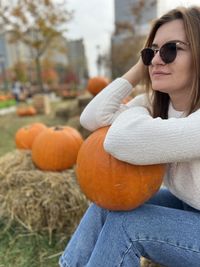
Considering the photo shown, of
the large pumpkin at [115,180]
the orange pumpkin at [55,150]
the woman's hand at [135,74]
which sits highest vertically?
the woman's hand at [135,74]

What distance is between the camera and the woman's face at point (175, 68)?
1265 mm

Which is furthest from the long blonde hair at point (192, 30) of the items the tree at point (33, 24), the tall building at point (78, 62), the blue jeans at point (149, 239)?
the tall building at point (78, 62)

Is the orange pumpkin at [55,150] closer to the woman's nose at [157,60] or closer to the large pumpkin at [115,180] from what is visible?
the large pumpkin at [115,180]

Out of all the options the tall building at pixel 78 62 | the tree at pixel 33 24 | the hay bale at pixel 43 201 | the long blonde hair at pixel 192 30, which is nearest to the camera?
the long blonde hair at pixel 192 30

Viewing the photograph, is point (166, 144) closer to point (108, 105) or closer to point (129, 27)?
point (108, 105)

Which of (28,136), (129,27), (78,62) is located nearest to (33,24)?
(129,27)

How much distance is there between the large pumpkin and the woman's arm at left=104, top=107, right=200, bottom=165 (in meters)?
0.11

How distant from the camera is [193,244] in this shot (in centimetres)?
115

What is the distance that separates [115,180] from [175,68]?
21.3 inches

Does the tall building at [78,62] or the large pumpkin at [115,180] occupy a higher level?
the large pumpkin at [115,180]

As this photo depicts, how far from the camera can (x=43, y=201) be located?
2.27 m

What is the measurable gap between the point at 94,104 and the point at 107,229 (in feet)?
2.18

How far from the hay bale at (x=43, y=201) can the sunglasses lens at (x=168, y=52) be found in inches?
52.2

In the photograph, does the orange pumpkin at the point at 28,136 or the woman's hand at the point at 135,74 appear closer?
the woman's hand at the point at 135,74
